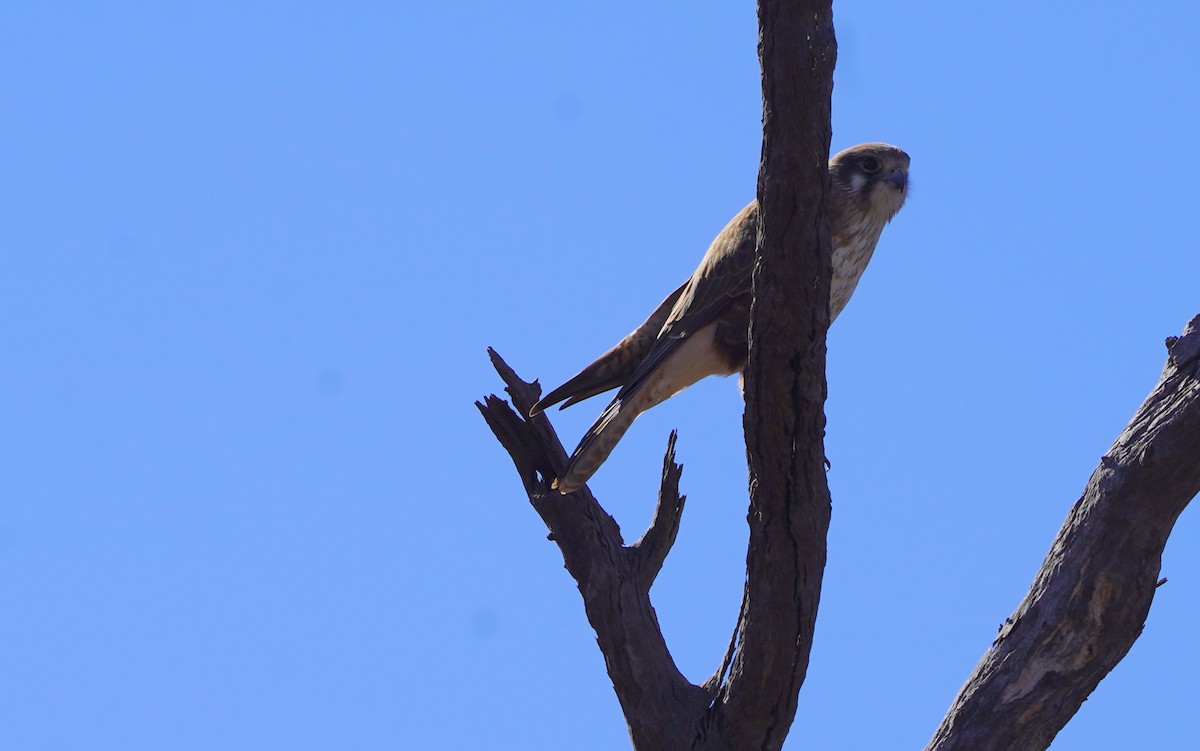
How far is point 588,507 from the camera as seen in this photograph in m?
5.41

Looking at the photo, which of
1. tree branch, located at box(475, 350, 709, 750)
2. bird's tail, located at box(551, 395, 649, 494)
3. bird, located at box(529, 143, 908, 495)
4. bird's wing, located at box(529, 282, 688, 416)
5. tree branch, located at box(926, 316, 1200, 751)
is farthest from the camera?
bird's wing, located at box(529, 282, 688, 416)

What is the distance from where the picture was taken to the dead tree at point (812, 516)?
369cm

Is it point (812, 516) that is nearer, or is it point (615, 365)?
point (812, 516)

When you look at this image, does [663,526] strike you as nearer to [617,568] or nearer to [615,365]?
[617,568]

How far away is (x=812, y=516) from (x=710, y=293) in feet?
4.98

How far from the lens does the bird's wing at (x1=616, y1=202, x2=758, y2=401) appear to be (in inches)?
215

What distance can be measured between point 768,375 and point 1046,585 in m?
1.21

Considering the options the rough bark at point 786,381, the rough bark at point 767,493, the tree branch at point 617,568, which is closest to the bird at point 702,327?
the tree branch at point 617,568

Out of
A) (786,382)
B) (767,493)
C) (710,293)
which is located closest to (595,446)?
(710,293)

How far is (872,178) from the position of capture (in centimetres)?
605

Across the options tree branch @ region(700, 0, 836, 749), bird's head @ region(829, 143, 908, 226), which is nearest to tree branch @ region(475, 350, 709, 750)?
tree branch @ region(700, 0, 836, 749)

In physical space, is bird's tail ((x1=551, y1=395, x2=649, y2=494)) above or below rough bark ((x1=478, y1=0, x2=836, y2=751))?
above

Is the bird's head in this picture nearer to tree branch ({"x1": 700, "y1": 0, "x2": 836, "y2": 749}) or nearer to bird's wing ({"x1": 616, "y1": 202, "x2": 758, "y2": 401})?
bird's wing ({"x1": 616, "y1": 202, "x2": 758, "y2": 401})

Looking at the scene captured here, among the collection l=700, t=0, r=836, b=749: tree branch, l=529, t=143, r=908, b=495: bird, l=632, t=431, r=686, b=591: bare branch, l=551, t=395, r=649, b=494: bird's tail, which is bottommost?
→ l=700, t=0, r=836, b=749: tree branch
